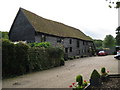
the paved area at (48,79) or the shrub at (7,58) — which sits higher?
the shrub at (7,58)

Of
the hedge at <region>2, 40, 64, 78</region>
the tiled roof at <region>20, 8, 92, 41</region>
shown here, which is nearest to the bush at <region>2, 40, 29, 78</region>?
the hedge at <region>2, 40, 64, 78</region>


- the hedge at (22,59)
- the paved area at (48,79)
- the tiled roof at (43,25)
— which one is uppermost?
the tiled roof at (43,25)

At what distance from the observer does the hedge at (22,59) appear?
398 inches

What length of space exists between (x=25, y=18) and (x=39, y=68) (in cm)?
1373

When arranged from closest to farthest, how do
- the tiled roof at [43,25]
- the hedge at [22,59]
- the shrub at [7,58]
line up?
the shrub at [7,58], the hedge at [22,59], the tiled roof at [43,25]

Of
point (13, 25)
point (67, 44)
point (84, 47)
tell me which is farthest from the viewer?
point (84, 47)

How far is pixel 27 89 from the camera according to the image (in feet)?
20.9

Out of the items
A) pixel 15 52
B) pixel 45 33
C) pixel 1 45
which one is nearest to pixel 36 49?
pixel 15 52

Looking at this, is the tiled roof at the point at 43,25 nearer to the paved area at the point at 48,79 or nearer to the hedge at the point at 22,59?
the hedge at the point at 22,59

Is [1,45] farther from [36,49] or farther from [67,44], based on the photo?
[67,44]

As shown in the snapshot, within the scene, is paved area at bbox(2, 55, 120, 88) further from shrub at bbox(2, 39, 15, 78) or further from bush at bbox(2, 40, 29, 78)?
shrub at bbox(2, 39, 15, 78)

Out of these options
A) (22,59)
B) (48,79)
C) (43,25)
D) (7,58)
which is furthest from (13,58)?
(43,25)

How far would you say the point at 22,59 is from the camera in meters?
11.3

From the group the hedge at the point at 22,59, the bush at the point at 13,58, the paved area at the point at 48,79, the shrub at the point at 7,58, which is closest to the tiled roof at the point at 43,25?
the hedge at the point at 22,59
